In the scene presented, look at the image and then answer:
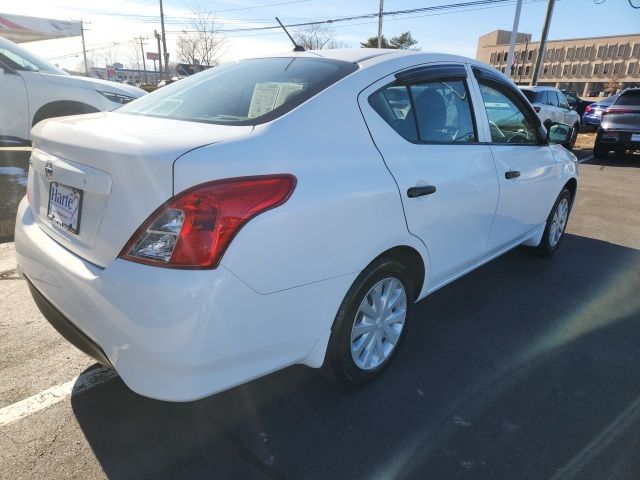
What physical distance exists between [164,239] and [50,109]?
603 cm

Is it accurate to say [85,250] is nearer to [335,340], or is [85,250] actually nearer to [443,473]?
[335,340]

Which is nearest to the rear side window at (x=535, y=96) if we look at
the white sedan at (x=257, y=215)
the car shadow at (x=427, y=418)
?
the car shadow at (x=427, y=418)

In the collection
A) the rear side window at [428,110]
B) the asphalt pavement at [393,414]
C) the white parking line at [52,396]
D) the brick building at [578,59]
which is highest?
the brick building at [578,59]

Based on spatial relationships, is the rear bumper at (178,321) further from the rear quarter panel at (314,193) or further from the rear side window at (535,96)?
the rear side window at (535,96)

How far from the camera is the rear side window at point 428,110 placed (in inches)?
93.7

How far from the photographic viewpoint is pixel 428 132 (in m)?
2.61

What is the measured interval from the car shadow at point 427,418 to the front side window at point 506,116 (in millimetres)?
1392

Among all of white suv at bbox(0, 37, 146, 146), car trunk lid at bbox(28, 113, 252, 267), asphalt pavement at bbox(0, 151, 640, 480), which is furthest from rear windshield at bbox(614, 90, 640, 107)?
car trunk lid at bbox(28, 113, 252, 267)

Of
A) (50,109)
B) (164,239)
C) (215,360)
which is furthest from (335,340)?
(50,109)

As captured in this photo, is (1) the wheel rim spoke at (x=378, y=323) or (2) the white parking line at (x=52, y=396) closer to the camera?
(2) the white parking line at (x=52, y=396)

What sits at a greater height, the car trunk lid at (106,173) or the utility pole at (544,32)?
the utility pole at (544,32)

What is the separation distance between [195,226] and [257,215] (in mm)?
220

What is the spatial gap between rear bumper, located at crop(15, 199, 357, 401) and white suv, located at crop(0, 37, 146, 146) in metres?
5.27

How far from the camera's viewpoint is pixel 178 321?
161cm
